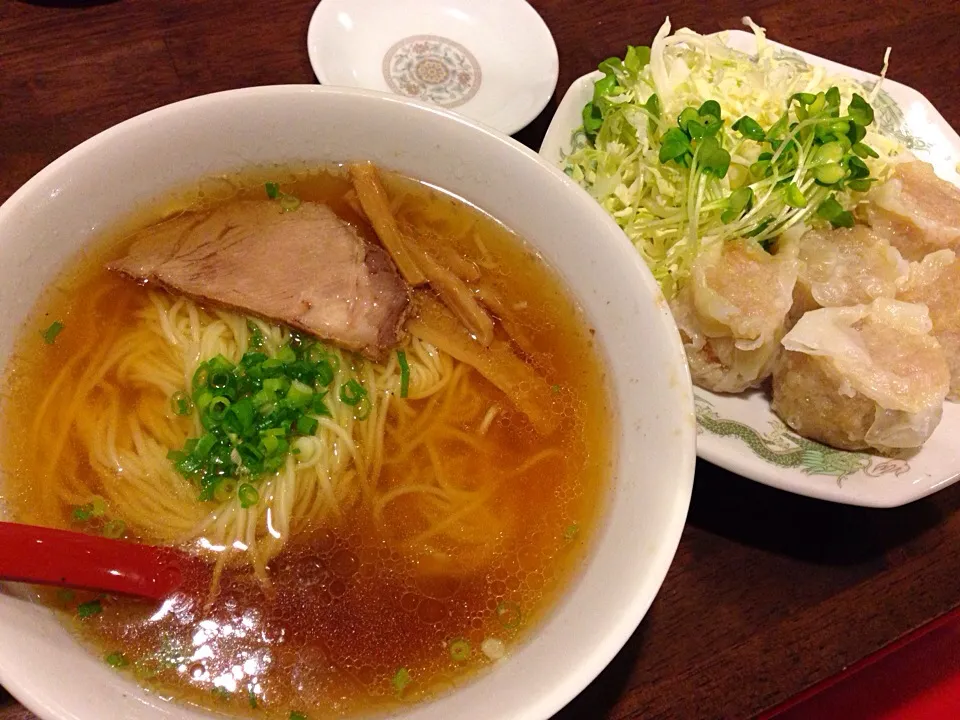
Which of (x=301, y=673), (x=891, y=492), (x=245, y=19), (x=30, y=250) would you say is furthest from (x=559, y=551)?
(x=245, y=19)

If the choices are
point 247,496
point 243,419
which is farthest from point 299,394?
point 247,496

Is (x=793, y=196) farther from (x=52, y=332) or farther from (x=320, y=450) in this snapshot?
(x=52, y=332)

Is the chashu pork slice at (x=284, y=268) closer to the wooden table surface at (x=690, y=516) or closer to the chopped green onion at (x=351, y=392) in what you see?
the chopped green onion at (x=351, y=392)

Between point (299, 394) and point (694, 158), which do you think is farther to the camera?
point (694, 158)

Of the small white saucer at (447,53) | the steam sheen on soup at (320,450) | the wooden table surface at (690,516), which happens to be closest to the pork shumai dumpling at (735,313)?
the wooden table surface at (690,516)

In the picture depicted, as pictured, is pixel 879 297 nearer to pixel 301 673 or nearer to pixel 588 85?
pixel 588 85
